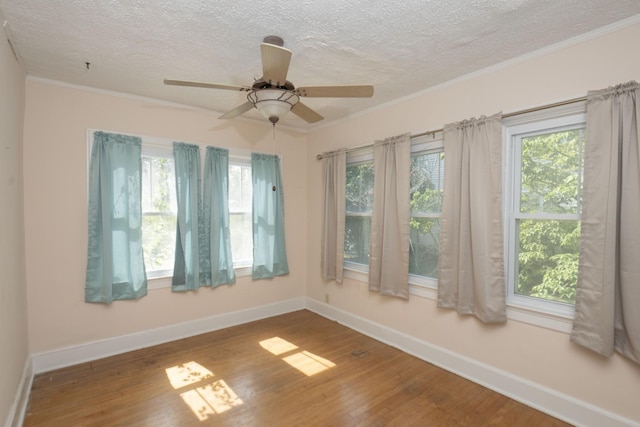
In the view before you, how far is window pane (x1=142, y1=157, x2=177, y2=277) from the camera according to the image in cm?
337

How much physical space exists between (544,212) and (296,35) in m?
2.28

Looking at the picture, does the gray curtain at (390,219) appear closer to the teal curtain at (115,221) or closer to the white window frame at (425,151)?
the white window frame at (425,151)

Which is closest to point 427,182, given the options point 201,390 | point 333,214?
point 333,214

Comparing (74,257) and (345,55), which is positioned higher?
(345,55)

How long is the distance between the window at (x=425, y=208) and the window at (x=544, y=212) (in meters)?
0.67

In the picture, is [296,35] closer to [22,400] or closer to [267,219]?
[267,219]

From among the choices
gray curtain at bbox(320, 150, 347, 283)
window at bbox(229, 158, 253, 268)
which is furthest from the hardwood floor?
window at bbox(229, 158, 253, 268)

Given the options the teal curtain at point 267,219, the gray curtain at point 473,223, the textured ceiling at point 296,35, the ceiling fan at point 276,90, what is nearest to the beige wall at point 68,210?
the textured ceiling at point 296,35

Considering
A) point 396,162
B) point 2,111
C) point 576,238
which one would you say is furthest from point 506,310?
point 2,111

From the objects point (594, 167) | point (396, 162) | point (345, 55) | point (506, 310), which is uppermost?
point (345, 55)

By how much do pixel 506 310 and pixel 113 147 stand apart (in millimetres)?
3932

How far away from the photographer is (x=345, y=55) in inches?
94.3

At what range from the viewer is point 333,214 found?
4.10 metres

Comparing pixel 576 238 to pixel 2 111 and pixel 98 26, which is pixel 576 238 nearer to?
pixel 98 26
